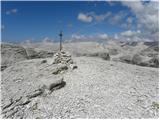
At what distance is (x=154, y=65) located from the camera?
1282 inches

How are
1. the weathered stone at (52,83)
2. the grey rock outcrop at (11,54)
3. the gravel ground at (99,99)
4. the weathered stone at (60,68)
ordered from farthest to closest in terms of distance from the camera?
the grey rock outcrop at (11,54), the weathered stone at (60,68), the weathered stone at (52,83), the gravel ground at (99,99)

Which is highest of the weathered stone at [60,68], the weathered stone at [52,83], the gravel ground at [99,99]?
the weathered stone at [60,68]

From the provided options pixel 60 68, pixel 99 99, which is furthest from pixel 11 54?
pixel 99 99

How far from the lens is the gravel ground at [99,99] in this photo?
10766mm

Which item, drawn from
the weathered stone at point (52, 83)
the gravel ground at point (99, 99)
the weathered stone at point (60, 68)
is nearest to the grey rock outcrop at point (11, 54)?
the weathered stone at point (60, 68)

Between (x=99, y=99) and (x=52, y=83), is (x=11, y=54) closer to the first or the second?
(x=52, y=83)

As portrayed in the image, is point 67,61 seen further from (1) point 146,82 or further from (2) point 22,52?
(2) point 22,52

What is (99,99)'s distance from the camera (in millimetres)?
12086

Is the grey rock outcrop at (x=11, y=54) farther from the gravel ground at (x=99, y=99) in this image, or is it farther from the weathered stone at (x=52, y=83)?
the weathered stone at (x=52, y=83)

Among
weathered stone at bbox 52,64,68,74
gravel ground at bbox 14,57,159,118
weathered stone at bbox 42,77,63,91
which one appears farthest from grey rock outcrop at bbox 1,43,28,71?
weathered stone at bbox 42,77,63,91

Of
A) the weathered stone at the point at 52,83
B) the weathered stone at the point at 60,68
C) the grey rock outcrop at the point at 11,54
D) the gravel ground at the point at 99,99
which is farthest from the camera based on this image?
the grey rock outcrop at the point at 11,54

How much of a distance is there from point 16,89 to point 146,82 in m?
9.70

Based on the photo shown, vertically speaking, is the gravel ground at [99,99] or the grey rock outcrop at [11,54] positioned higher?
the grey rock outcrop at [11,54]

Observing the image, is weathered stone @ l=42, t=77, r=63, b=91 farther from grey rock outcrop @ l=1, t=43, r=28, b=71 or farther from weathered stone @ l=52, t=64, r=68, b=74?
grey rock outcrop @ l=1, t=43, r=28, b=71
